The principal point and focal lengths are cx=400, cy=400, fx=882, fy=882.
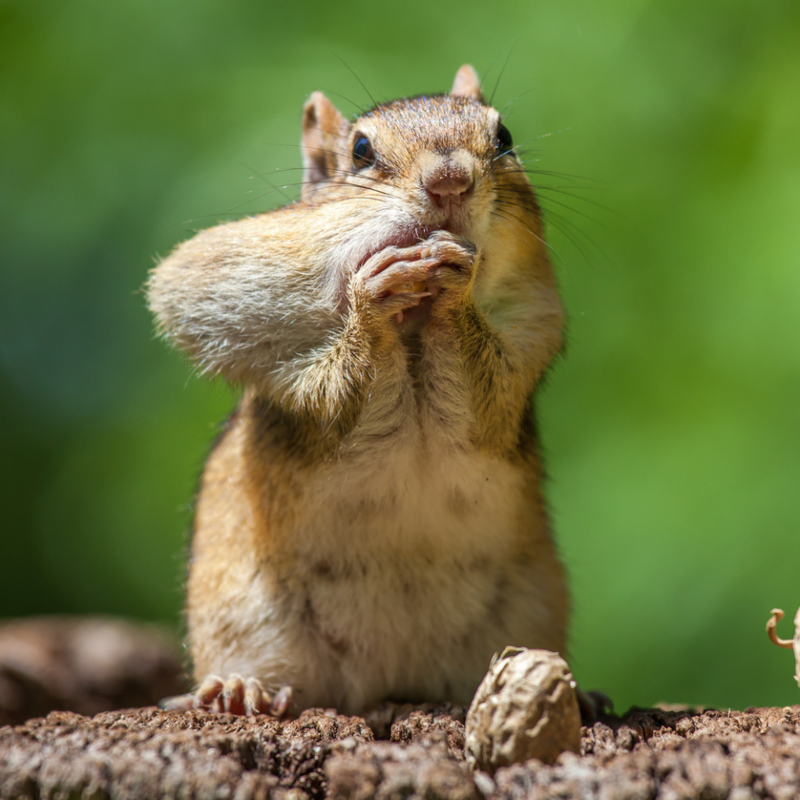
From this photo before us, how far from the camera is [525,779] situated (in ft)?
3.85

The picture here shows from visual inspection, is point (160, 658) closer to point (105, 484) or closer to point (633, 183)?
point (105, 484)

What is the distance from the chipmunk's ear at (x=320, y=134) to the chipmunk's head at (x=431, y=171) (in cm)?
11

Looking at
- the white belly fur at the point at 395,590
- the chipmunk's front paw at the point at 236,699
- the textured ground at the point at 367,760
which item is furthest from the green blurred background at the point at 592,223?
the textured ground at the point at 367,760

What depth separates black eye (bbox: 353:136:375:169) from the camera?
2125 millimetres

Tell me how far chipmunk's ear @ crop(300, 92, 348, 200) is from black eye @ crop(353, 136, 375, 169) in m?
0.35

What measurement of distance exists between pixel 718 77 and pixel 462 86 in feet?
4.89

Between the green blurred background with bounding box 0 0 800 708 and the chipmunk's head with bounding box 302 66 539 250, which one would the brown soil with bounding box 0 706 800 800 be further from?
the green blurred background with bounding box 0 0 800 708

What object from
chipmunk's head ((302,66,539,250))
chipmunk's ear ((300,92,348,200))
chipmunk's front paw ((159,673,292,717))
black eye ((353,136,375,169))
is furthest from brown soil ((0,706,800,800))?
chipmunk's ear ((300,92,348,200))

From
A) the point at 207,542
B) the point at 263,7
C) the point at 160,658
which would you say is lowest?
the point at 160,658

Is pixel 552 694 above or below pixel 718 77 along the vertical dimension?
below

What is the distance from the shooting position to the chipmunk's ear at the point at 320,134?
259cm

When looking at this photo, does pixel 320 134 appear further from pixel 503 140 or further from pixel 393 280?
pixel 393 280


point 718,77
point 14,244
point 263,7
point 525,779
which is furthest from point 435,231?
point 14,244

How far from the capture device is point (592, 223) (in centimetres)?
372
